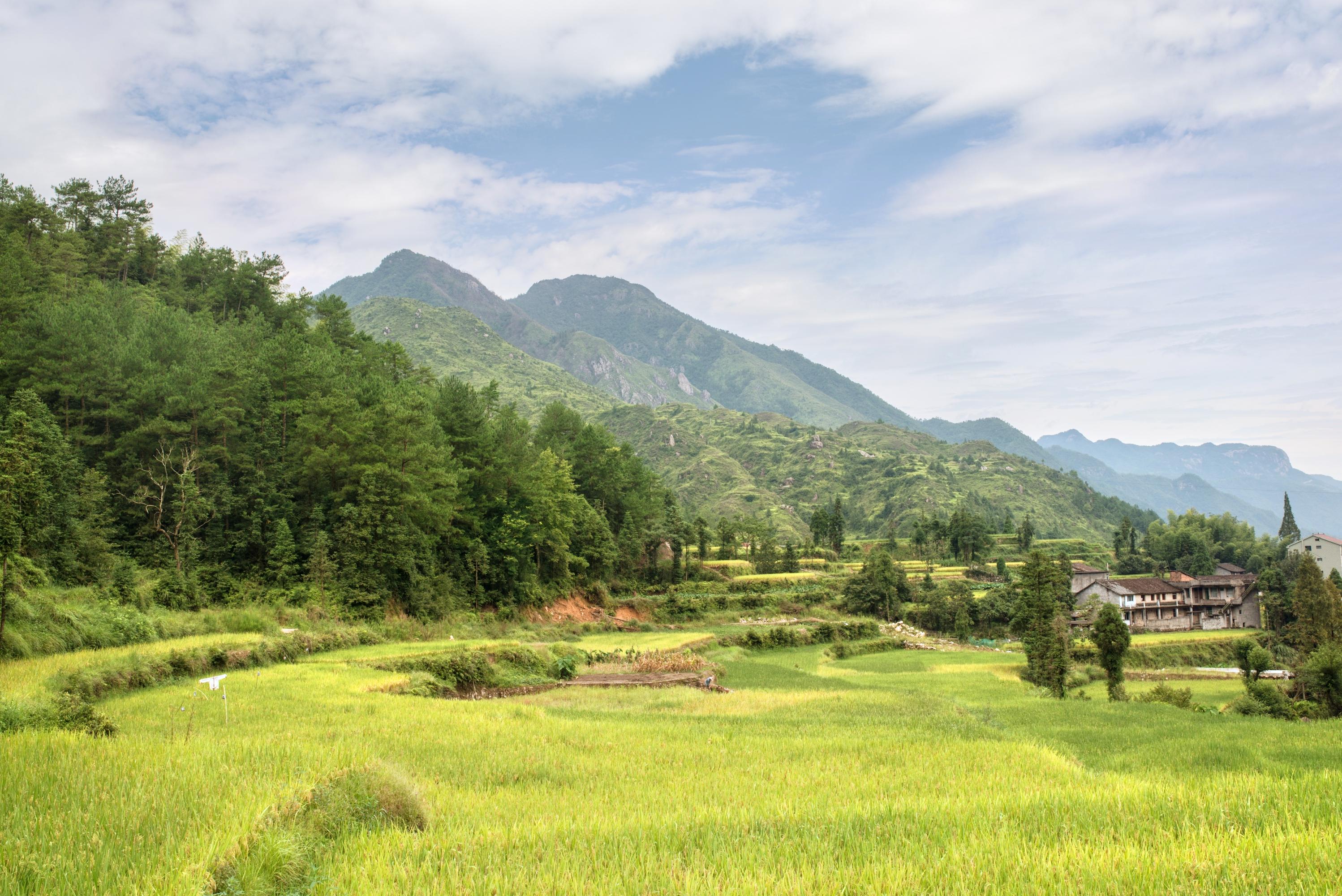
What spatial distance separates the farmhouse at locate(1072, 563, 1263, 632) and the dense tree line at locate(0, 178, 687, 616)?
6345 centimetres

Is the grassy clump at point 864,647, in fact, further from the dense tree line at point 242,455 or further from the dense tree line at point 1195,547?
the dense tree line at point 1195,547

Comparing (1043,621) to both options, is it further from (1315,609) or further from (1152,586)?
(1152,586)

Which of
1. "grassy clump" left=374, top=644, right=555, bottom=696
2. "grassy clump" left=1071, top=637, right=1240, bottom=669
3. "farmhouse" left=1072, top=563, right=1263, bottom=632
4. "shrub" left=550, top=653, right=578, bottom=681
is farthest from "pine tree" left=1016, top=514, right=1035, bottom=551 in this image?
"grassy clump" left=374, top=644, right=555, bottom=696

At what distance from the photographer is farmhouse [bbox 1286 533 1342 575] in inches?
3501

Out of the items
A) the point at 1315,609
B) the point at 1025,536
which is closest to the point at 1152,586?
the point at 1025,536

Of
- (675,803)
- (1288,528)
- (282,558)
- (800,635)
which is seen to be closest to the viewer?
(675,803)

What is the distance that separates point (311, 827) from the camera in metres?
7.21

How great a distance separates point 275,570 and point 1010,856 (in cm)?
3709

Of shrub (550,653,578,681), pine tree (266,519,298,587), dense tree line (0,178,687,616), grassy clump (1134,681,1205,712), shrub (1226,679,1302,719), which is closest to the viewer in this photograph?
shrub (1226,679,1302,719)

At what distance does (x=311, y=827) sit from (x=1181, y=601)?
324ft

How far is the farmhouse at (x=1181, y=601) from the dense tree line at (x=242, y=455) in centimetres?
6345

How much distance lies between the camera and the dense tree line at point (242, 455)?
1257 inches

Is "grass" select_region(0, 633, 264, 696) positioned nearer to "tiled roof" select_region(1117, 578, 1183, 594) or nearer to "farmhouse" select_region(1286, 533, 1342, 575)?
"tiled roof" select_region(1117, 578, 1183, 594)

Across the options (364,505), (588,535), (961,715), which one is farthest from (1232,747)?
(588,535)
